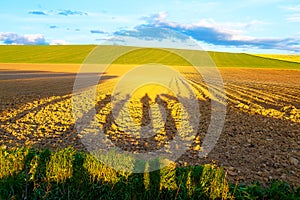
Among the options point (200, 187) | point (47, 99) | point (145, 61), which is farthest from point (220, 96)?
point (145, 61)

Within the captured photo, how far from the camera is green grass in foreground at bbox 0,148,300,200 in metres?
5.95

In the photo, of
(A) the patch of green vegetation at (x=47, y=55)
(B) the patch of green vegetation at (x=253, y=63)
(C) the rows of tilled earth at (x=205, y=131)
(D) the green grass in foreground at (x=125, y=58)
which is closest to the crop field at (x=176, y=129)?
(C) the rows of tilled earth at (x=205, y=131)

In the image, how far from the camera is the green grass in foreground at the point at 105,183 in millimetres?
5953

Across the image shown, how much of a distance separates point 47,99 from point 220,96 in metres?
11.4

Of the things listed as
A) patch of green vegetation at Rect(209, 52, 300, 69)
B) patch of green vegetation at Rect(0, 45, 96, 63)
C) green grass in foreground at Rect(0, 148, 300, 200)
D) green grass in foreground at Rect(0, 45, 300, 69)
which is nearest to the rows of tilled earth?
green grass in foreground at Rect(0, 148, 300, 200)

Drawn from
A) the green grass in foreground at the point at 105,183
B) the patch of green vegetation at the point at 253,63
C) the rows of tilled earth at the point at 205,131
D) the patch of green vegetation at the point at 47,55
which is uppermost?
the patch of green vegetation at the point at 47,55

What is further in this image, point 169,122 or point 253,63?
point 253,63

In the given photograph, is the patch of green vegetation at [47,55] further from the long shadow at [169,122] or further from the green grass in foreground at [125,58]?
the long shadow at [169,122]

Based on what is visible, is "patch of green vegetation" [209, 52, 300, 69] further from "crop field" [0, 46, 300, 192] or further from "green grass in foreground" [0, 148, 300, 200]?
"green grass in foreground" [0, 148, 300, 200]

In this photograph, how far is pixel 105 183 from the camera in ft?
20.4

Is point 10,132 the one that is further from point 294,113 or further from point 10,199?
point 294,113

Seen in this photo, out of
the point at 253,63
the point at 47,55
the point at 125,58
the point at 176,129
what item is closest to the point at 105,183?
the point at 176,129

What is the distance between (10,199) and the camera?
6.09 metres

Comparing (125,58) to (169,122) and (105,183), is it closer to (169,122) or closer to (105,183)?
(169,122)
